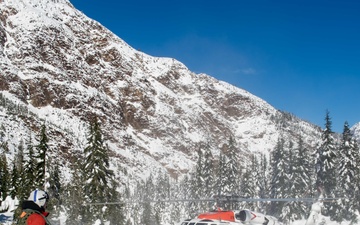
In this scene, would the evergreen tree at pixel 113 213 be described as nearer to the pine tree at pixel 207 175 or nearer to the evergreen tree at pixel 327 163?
the pine tree at pixel 207 175

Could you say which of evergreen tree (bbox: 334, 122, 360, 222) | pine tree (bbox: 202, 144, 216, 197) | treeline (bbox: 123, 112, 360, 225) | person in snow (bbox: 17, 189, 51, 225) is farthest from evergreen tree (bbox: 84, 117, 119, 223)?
person in snow (bbox: 17, 189, 51, 225)

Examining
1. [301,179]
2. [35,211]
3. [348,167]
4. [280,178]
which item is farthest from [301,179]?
[35,211]

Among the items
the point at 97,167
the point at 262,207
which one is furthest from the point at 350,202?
the point at 97,167

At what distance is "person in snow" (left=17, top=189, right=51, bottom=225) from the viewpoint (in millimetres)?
7594

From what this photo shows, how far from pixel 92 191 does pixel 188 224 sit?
2542 centimetres

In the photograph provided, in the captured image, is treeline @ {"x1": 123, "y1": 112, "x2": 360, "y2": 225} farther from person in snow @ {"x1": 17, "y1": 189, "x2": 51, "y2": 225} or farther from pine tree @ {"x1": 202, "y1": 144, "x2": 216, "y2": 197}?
person in snow @ {"x1": 17, "y1": 189, "x2": 51, "y2": 225}

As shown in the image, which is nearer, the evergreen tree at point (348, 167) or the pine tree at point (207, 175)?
the evergreen tree at point (348, 167)

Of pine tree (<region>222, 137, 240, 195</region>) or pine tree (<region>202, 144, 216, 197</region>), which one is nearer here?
pine tree (<region>222, 137, 240, 195</region>)

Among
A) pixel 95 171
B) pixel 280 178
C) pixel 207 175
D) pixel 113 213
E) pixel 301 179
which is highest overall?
pixel 207 175

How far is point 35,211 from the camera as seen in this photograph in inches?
303

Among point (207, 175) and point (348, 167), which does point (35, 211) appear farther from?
point (207, 175)

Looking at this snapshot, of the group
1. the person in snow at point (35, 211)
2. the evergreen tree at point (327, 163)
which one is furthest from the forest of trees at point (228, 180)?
the person in snow at point (35, 211)

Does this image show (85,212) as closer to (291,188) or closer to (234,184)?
(234,184)

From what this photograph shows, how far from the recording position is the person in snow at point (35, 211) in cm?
759
